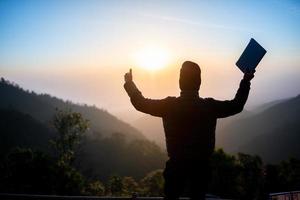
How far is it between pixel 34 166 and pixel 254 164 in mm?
48176

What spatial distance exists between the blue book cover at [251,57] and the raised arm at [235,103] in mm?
80

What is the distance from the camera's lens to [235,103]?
3.98 m

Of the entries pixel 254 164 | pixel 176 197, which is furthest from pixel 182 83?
pixel 254 164

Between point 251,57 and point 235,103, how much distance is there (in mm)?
542

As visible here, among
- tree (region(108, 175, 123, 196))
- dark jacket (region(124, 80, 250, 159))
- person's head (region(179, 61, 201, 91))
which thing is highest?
tree (region(108, 175, 123, 196))

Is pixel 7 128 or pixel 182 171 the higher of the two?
pixel 7 128

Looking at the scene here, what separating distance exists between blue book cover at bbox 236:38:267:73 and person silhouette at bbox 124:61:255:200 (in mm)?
92

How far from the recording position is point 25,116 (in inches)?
7328

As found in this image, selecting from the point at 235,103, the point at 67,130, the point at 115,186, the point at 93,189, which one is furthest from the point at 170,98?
the point at 115,186

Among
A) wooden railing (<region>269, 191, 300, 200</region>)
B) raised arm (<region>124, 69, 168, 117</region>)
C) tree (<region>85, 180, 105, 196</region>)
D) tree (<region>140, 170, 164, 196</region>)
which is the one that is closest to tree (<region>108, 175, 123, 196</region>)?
tree (<region>140, 170, 164, 196</region>)

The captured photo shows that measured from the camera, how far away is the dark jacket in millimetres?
3805

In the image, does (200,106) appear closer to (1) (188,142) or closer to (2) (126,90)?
(1) (188,142)

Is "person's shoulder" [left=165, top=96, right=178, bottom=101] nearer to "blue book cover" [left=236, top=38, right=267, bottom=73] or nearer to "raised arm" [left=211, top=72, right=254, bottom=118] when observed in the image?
"raised arm" [left=211, top=72, right=254, bottom=118]

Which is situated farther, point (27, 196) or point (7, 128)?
point (7, 128)
